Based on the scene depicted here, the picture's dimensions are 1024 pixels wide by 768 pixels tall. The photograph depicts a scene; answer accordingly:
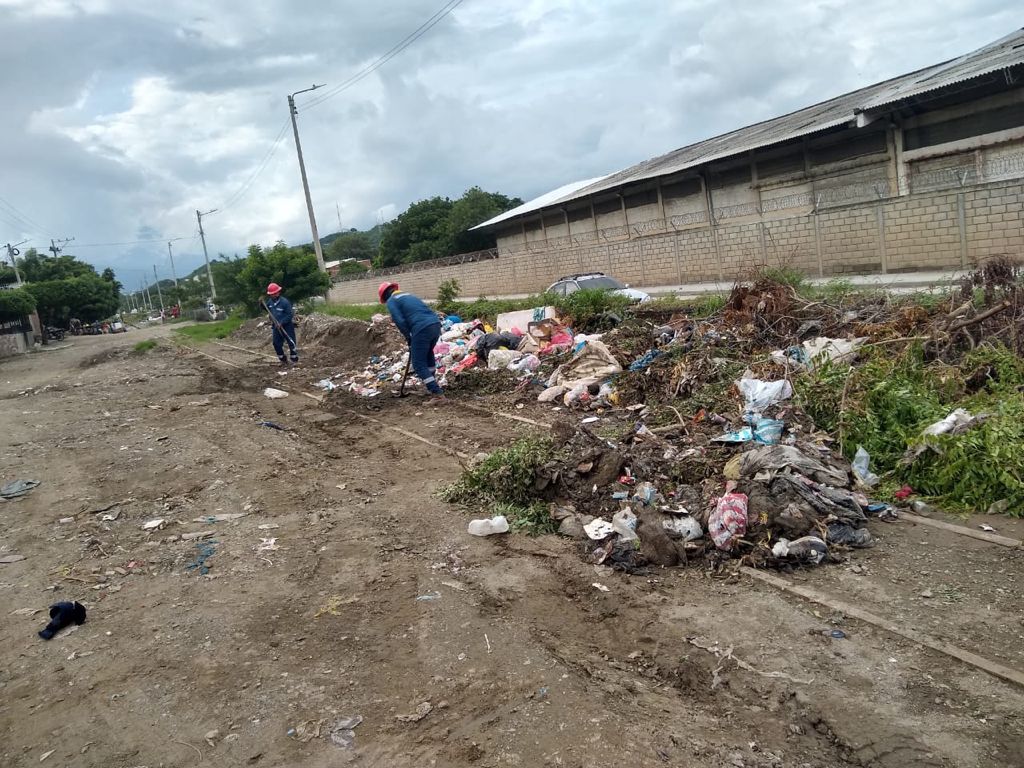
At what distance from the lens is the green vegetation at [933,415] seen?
173 inches

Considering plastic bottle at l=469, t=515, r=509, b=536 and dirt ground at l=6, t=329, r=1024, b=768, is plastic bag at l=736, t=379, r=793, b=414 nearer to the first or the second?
dirt ground at l=6, t=329, r=1024, b=768

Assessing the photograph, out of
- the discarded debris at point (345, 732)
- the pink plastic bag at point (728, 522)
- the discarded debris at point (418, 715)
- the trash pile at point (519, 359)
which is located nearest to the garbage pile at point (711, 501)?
the pink plastic bag at point (728, 522)

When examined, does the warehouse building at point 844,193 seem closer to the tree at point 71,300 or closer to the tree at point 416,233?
the tree at point 416,233

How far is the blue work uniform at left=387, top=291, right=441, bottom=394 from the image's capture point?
9.19 meters

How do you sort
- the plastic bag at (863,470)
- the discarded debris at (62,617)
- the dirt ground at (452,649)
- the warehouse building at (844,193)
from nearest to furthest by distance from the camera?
the dirt ground at (452,649)
the discarded debris at (62,617)
the plastic bag at (863,470)
the warehouse building at (844,193)

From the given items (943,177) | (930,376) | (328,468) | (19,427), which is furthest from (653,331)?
(943,177)

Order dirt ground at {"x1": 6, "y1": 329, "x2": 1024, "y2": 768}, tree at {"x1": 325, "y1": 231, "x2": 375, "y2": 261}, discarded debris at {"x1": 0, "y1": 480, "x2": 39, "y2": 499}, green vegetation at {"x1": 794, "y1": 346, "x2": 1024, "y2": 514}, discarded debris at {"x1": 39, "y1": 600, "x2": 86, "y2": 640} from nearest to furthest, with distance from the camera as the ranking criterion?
1. dirt ground at {"x1": 6, "y1": 329, "x2": 1024, "y2": 768}
2. discarded debris at {"x1": 39, "y1": 600, "x2": 86, "y2": 640}
3. green vegetation at {"x1": 794, "y1": 346, "x2": 1024, "y2": 514}
4. discarded debris at {"x1": 0, "y1": 480, "x2": 39, "y2": 499}
5. tree at {"x1": 325, "y1": 231, "x2": 375, "y2": 261}

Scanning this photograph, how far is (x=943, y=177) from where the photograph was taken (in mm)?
16422

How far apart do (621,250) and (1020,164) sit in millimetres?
8807

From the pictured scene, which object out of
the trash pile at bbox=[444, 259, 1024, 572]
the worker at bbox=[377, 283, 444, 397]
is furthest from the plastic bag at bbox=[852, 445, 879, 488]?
the worker at bbox=[377, 283, 444, 397]

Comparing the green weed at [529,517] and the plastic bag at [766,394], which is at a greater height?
the plastic bag at [766,394]

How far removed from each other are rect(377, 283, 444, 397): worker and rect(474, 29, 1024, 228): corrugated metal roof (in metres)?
13.2

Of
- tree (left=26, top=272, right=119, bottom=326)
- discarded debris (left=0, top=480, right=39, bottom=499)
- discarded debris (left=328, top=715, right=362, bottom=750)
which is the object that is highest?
tree (left=26, top=272, right=119, bottom=326)

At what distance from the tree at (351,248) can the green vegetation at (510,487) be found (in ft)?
255
